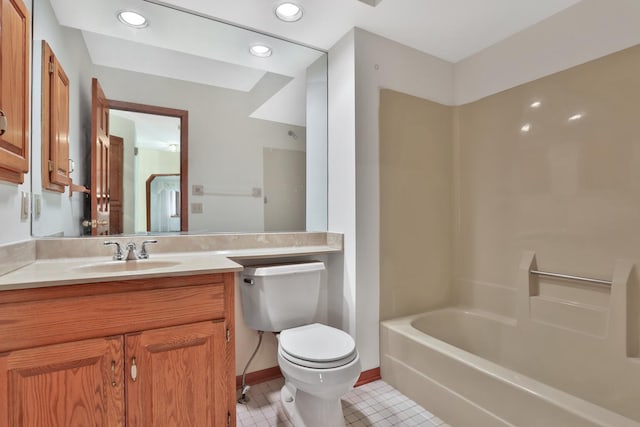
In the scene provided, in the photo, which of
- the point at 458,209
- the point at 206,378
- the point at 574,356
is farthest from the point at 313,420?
the point at 458,209

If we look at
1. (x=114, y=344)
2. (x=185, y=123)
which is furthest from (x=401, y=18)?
(x=114, y=344)

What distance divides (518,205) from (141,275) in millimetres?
2148

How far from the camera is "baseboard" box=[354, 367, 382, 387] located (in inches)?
77.0

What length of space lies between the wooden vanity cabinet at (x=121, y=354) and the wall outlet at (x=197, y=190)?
3.04 feet

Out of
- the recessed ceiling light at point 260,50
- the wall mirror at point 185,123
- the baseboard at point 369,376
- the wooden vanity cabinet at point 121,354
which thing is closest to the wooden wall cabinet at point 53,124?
the wall mirror at point 185,123

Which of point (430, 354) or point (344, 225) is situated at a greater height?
point (344, 225)

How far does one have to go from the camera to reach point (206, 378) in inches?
49.3

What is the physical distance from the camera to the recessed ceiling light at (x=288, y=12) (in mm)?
1746

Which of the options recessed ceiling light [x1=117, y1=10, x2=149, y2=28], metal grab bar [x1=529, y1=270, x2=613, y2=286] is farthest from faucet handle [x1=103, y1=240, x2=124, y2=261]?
metal grab bar [x1=529, y1=270, x2=613, y2=286]

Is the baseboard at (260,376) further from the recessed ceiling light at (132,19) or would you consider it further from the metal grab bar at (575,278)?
the recessed ceiling light at (132,19)

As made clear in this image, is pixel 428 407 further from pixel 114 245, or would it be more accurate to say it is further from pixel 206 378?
pixel 114 245

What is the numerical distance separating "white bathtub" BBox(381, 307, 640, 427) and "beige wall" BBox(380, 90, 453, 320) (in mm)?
175

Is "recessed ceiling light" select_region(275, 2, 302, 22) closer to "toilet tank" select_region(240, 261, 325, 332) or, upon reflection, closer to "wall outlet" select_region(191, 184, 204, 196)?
"wall outlet" select_region(191, 184, 204, 196)

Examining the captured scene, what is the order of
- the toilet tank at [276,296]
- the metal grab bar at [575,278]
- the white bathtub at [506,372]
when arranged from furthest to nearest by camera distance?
1. the toilet tank at [276,296]
2. the metal grab bar at [575,278]
3. the white bathtub at [506,372]
